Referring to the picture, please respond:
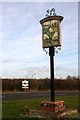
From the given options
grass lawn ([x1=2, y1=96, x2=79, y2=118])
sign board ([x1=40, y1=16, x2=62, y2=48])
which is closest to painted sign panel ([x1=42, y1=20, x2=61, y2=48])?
sign board ([x1=40, y1=16, x2=62, y2=48])

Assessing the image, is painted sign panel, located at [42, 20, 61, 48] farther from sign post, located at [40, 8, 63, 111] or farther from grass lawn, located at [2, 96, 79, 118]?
grass lawn, located at [2, 96, 79, 118]

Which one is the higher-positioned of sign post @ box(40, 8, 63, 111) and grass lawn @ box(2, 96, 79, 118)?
sign post @ box(40, 8, 63, 111)

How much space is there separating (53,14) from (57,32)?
812 millimetres

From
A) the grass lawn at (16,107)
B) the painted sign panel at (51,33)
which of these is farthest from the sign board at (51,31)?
the grass lawn at (16,107)

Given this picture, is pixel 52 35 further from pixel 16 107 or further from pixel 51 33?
pixel 16 107

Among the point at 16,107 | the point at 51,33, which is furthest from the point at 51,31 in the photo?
the point at 16,107

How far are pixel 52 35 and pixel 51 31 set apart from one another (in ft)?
0.55

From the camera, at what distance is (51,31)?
1150 centimetres

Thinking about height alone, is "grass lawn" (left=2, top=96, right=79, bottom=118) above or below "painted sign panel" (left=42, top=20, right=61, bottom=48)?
below

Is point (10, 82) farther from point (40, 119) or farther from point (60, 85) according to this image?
point (40, 119)

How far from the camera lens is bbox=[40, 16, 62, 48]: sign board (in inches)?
446

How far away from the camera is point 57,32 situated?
1133 centimetres

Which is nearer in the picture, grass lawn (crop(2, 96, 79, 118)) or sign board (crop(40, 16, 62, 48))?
grass lawn (crop(2, 96, 79, 118))

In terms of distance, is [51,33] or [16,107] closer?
[51,33]
